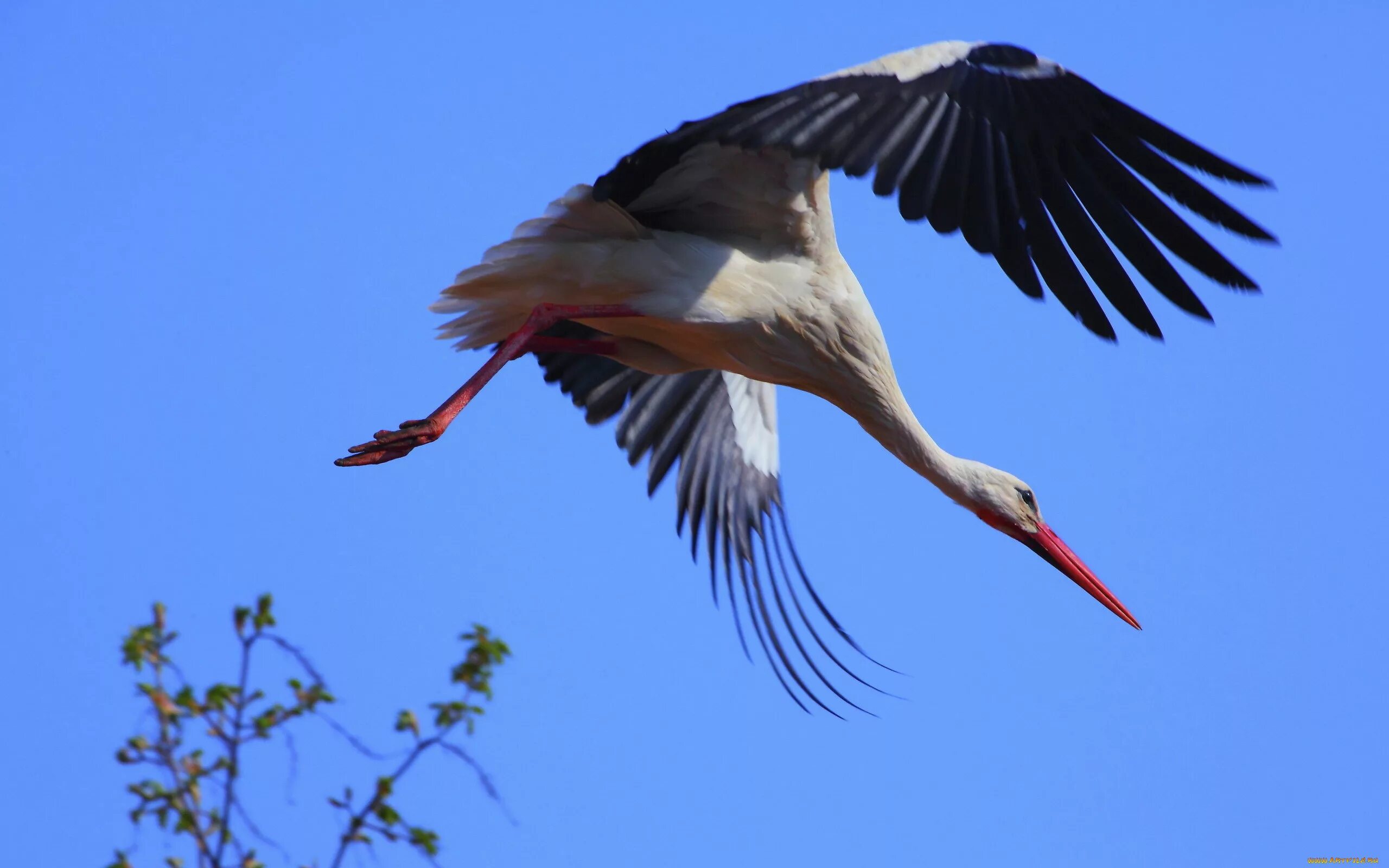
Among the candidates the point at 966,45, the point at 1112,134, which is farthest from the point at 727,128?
the point at 1112,134

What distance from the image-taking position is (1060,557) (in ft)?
21.2

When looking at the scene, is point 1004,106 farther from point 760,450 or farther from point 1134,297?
point 760,450

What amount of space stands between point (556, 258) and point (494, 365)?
1.61ft

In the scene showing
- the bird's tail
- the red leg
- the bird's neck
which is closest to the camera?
the red leg

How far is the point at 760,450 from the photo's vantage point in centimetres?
772

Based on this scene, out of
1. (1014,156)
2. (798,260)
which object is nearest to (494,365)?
(798,260)

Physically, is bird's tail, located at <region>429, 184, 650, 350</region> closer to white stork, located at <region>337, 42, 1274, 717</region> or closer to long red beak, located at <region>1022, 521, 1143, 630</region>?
white stork, located at <region>337, 42, 1274, 717</region>

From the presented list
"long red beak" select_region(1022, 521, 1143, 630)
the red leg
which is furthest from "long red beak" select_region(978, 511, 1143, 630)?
the red leg

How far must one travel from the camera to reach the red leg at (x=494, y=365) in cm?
500

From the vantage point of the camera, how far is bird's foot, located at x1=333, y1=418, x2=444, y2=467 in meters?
4.98

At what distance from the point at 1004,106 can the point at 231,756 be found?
3.11 m

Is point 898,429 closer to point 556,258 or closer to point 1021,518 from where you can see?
point 1021,518

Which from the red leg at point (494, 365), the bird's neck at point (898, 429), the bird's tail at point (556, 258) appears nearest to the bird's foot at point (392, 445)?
the red leg at point (494, 365)

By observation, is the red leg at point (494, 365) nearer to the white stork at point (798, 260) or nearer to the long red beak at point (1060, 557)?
the white stork at point (798, 260)
